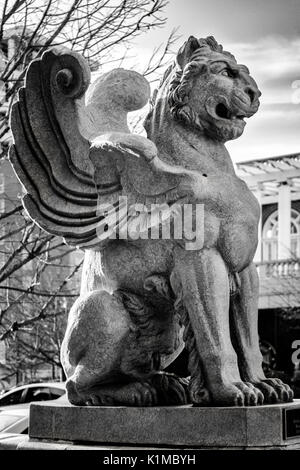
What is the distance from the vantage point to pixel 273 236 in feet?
105

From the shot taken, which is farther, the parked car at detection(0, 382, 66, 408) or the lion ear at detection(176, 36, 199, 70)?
the parked car at detection(0, 382, 66, 408)

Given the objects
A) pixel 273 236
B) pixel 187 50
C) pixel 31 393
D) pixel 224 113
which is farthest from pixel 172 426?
pixel 273 236

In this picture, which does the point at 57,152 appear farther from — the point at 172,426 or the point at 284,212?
the point at 284,212

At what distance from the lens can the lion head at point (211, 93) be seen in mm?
4070

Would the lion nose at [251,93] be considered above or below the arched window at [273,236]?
below

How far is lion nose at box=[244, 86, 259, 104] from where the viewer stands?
4.12 m

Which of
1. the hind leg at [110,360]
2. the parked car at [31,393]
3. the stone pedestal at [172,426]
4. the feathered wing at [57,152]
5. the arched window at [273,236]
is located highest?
the arched window at [273,236]

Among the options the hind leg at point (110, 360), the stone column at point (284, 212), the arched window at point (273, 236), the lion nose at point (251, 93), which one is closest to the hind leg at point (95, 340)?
the hind leg at point (110, 360)

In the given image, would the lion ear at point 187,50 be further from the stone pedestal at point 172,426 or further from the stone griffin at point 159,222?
the stone pedestal at point 172,426

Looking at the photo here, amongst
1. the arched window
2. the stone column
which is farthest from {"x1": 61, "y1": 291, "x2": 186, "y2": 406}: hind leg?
the stone column

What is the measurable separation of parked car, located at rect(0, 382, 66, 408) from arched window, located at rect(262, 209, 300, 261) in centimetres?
1600

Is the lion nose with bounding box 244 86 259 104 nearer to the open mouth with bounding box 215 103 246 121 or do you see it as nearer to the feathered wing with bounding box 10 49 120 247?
the open mouth with bounding box 215 103 246 121

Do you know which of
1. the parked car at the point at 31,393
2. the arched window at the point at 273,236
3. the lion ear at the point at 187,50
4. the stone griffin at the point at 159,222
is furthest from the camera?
the arched window at the point at 273,236
